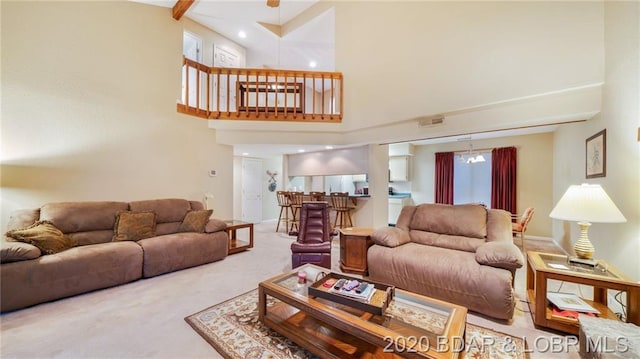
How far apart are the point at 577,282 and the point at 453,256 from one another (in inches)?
35.2

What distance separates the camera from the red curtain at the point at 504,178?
5.80m

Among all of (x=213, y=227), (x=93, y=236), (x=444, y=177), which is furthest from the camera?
(x=444, y=177)

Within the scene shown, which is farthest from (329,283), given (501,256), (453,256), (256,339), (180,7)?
(180,7)

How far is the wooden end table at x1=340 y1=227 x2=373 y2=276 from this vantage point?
125 inches

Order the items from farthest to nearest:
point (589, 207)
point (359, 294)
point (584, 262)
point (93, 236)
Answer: point (93, 236), point (584, 262), point (589, 207), point (359, 294)

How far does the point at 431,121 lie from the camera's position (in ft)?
13.2

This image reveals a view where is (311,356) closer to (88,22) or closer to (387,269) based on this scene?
(387,269)

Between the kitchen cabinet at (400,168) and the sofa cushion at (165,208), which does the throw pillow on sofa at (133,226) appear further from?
the kitchen cabinet at (400,168)

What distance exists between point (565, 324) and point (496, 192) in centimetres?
477

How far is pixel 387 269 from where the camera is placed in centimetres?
281

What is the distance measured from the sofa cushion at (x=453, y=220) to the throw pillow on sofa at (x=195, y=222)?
10.1 feet

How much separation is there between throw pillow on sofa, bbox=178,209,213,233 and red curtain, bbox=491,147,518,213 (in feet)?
21.1

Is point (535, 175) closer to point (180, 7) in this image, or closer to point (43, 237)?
point (180, 7)

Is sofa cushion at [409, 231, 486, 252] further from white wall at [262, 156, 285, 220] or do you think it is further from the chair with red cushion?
white wall at [262, 156, 285, 220]
